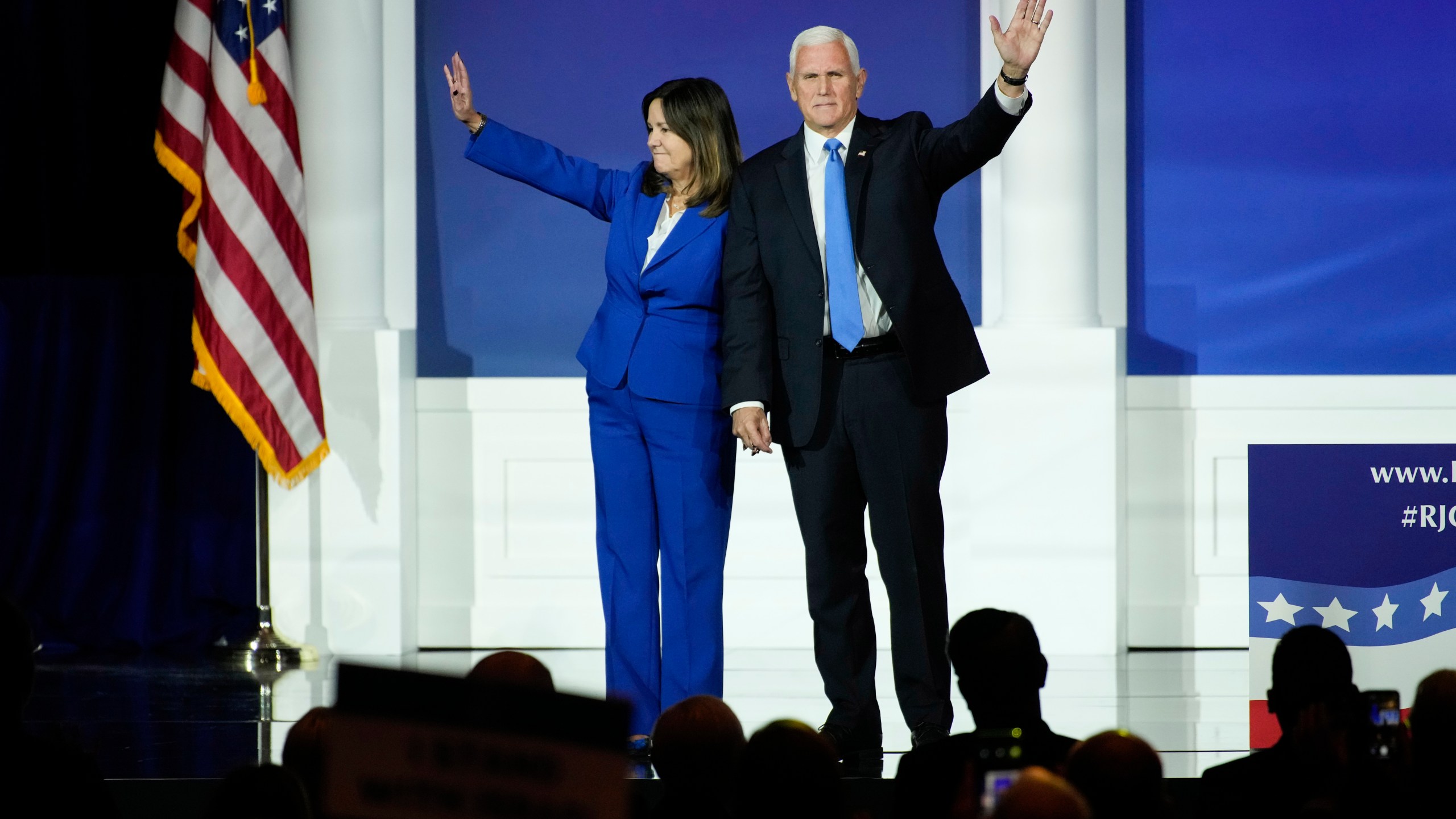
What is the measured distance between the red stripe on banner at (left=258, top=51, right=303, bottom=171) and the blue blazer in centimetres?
178

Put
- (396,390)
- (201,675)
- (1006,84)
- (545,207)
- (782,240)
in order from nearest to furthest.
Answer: (1006,84), (782,240), (201,675), (396,390), (545,207)

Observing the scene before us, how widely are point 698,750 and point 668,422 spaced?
53.5 inches

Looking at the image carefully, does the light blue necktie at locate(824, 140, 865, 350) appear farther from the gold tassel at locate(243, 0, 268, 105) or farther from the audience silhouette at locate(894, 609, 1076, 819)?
the gold tassel at locate(243, 0, 268, 105)

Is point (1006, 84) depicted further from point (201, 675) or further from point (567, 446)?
point (201, 675)

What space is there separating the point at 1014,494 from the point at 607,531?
1945 millimetres

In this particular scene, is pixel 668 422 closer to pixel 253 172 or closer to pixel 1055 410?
pixel 1055 410

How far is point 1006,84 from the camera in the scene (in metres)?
2.79

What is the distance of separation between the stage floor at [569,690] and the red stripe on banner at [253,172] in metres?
1.23

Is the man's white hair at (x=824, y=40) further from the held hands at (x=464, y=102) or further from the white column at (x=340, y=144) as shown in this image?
the white column at (x=340, y=144)

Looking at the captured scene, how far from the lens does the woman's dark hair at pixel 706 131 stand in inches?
120

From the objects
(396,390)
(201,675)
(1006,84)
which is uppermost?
(1006,84)

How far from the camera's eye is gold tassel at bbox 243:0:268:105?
449 centimetres

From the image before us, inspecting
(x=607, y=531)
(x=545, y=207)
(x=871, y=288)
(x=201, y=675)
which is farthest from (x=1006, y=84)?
(x=201, y=675)

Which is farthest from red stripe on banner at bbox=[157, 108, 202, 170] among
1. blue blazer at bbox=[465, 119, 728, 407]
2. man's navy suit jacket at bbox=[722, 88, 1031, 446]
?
man's navy suit jacket at bbox=[722, 88, 1031, 446]
